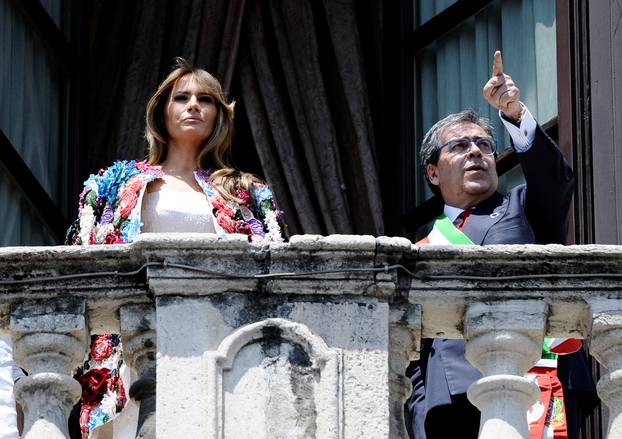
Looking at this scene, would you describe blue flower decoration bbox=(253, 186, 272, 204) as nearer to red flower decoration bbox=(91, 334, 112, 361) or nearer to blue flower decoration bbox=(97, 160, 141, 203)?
blue flower decoration bbox=(97, 160, 141, 203)

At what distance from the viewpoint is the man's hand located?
7.41 m

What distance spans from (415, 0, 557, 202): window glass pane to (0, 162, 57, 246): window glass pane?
5.62ft

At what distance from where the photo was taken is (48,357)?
6.26 m

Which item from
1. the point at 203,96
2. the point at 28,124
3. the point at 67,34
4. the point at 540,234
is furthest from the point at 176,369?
the point at 67,34

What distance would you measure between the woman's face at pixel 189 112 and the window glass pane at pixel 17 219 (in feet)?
5.23

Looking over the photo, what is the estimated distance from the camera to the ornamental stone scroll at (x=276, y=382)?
607 centimetres

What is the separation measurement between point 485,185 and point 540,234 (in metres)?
0.40

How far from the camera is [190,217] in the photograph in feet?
26.1

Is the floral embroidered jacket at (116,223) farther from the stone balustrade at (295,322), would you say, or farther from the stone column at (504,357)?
the stone column at (504,357)

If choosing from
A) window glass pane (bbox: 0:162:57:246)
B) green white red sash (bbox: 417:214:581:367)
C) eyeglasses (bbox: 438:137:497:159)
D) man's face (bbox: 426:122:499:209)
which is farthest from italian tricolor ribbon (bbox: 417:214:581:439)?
window glass pane (bbox: 0:162:57:246)

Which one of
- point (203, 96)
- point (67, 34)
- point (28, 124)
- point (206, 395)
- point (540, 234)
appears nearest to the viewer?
point (206, 395)

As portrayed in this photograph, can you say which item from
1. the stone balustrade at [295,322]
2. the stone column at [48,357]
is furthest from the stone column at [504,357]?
the stone column at [48,357]

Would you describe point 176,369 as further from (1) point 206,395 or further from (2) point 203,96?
(2) point 203,96

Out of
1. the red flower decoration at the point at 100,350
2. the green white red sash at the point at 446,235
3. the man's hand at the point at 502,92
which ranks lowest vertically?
the red flower decoration at the point at 100,350
